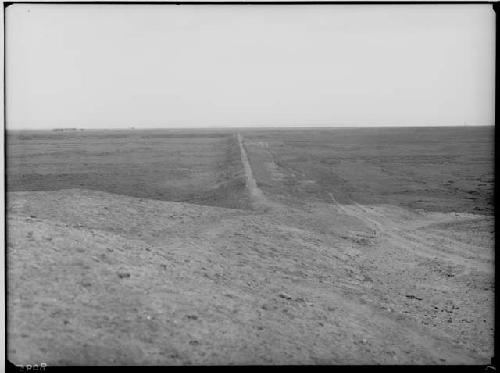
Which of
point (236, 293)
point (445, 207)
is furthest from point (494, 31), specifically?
point (445, 207)

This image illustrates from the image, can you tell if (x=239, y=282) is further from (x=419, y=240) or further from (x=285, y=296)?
(x=419, y=240)

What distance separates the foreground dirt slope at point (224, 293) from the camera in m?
5.45

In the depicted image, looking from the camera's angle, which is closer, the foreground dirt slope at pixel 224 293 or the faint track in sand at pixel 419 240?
the foreground dirt slope at pixel 224 293

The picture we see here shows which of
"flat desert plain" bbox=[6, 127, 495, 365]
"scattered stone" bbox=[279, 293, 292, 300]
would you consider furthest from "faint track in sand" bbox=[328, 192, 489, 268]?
"scattered stone" bbox=[279, 293, 292, 300]

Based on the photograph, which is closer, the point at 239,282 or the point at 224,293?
the point at 224,293

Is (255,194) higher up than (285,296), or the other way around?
(255,194)

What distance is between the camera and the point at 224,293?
22.2 feet

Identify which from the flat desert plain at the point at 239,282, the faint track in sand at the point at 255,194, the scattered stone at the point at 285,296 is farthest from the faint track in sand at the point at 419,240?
the scattered stone at the point at 285,296

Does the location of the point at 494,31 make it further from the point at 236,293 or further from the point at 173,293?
the point at 173,293

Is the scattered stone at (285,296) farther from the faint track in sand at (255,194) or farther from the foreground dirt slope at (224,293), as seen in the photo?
the faint track in sand at (255,194)

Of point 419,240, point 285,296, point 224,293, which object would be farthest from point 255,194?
point 224,293

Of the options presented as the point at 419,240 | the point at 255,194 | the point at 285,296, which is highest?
the point at 255,194

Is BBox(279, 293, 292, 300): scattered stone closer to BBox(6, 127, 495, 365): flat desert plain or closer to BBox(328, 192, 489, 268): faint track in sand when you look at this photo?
BBox(6, 127, 495, 365): flat desert plain

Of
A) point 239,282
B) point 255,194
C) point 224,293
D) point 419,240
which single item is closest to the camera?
point 224,293
